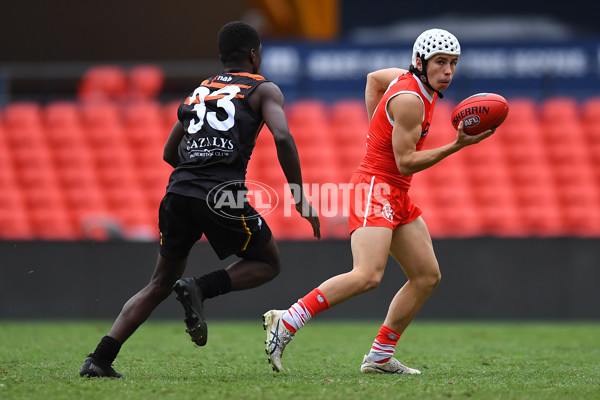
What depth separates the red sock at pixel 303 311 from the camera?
5336 mm

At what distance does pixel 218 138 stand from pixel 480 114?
5.22 feet

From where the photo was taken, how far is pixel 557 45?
14.5m

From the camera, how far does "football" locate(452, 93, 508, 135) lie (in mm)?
5320

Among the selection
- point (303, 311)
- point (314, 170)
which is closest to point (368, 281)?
point (303, 311)

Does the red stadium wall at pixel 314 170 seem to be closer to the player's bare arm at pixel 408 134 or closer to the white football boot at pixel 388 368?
the white football boot at pixel 388 368

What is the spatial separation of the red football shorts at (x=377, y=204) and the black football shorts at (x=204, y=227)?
637mm

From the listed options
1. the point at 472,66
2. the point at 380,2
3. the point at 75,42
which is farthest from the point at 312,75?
the point at 75,42

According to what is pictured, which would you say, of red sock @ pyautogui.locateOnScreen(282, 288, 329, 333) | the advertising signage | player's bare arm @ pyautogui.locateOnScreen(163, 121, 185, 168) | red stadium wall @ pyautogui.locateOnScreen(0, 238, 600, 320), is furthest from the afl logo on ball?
the advertising signage

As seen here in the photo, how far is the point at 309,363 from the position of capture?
6215 mm

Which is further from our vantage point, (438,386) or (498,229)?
(498,229)

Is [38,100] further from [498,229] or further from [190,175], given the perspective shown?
[190,175]

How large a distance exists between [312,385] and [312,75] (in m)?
10.1

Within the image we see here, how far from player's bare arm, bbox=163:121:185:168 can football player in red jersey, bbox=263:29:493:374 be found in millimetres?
1154

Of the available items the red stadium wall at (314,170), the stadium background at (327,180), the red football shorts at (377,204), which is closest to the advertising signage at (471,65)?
the stadium background at (327,180)
